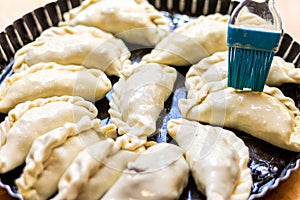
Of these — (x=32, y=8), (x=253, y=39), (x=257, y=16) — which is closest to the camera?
(x=253, y=39)

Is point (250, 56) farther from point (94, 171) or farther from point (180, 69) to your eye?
point (94, 171)

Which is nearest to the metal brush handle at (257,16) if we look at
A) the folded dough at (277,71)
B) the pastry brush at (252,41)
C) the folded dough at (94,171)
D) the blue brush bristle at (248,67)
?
the pastry brush at (252,41)

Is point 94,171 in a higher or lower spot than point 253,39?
lower

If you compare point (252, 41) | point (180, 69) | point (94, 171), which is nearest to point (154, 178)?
point (94, 171)

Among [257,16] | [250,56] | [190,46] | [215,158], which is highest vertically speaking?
[257,16]

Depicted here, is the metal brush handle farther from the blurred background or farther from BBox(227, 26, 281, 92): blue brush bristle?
the blurred background

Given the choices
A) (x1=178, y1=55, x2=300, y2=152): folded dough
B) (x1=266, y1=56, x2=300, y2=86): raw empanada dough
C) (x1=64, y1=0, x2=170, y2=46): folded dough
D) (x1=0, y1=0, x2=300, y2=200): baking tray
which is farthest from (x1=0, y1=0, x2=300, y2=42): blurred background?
(x1=178, y1=55, x2=300, y2=152): folded dough
